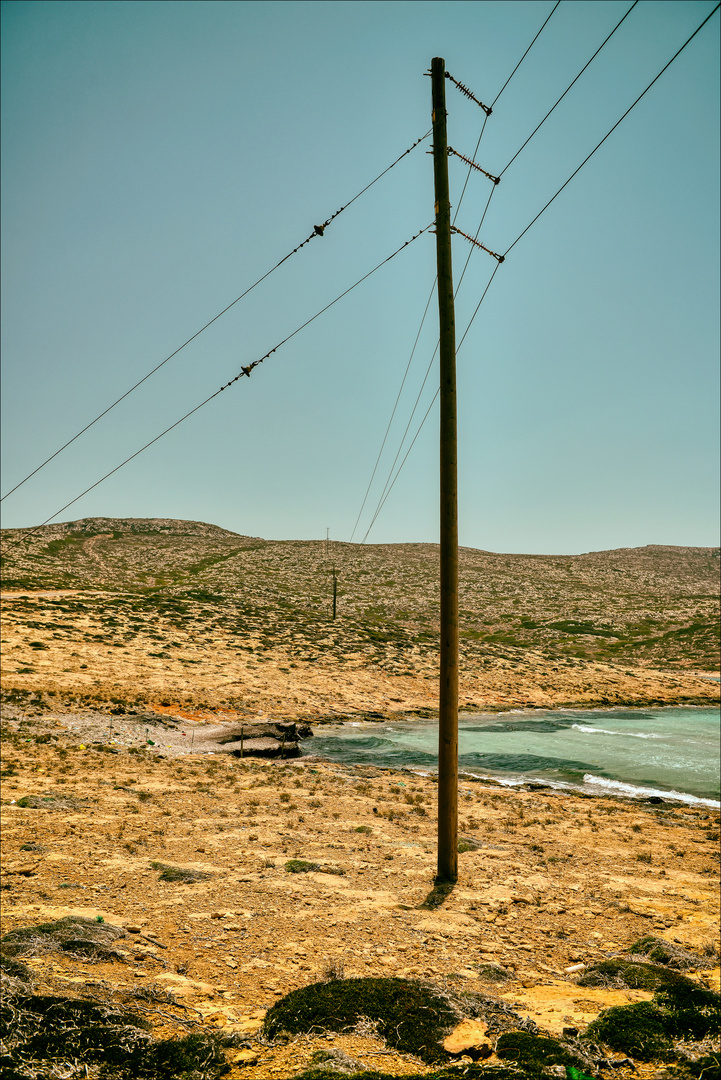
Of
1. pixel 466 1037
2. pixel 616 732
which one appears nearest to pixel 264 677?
pixel 616 732

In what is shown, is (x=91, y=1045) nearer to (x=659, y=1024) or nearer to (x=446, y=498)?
(x=659, y=1024)

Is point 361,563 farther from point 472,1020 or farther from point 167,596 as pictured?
point 472,1020

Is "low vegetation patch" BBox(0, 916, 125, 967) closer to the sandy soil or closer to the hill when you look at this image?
the sandy soil

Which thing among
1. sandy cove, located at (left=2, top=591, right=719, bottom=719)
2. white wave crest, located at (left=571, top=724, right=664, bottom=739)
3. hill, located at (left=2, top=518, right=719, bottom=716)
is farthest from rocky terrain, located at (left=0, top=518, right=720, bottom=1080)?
white wave crest, located at (left=571, top=724, right=664, bottom=739)

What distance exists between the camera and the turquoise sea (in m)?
23.5

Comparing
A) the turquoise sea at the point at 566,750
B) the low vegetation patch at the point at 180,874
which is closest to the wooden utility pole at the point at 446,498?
the low vegetation patch at the point at 180,874

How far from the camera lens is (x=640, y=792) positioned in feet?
71.3

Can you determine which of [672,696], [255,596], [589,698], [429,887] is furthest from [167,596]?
[429,887]

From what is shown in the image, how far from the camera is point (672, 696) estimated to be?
170 feet

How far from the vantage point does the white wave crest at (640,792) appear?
66.5 feet

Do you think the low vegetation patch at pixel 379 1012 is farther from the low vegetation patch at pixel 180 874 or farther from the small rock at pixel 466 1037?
the low vegetation patch at pixel 180 874

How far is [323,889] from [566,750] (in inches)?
918

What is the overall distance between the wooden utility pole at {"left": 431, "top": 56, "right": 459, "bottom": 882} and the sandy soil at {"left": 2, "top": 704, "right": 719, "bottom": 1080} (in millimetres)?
1133

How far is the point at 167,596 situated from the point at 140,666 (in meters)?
30.5
